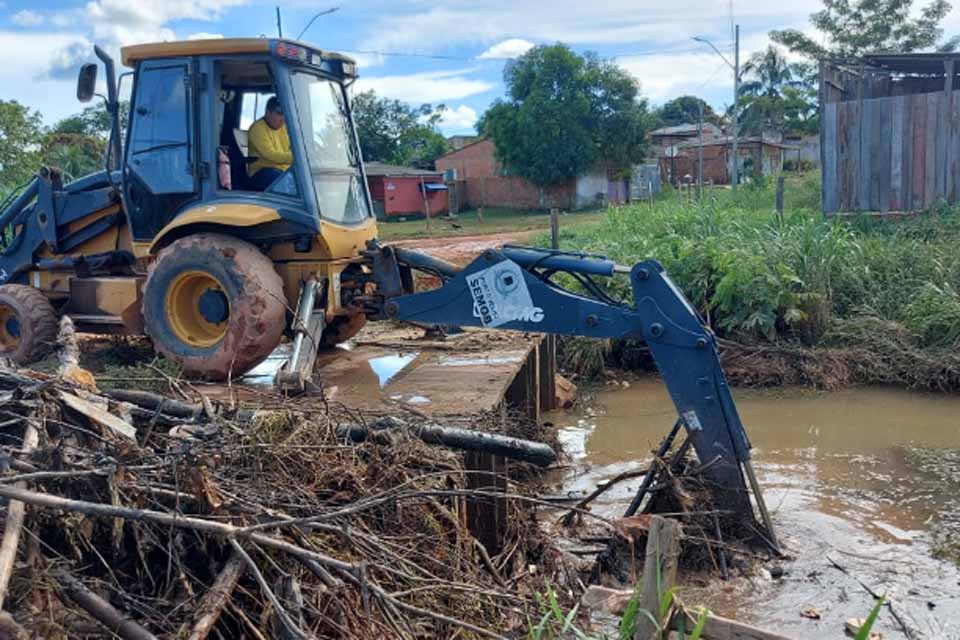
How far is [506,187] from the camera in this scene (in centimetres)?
4162

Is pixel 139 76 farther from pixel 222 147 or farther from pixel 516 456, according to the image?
pixel 516 456

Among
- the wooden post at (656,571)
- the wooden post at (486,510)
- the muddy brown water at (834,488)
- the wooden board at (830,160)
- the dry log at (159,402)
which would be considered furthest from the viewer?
the wooden board at (830,160)

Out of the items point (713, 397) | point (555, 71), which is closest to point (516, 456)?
point (713, 397)

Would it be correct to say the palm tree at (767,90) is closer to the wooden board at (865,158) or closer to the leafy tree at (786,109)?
the leafy tree at (786,109)

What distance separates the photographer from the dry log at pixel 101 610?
2914mm

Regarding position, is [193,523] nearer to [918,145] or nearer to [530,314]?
[530,314]

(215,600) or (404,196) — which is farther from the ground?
(404,196)

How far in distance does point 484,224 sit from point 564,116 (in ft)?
24.1

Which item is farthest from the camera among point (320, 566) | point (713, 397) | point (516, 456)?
point (713, 397)

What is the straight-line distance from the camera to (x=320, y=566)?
324 centimetres

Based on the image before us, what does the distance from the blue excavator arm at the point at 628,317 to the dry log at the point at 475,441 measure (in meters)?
0.99

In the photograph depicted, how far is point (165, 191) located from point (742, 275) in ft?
20.8

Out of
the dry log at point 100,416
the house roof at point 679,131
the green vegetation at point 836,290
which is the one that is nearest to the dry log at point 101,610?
the dry log at point 100,416

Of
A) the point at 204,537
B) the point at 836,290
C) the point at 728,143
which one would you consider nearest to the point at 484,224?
the point at 728,143
